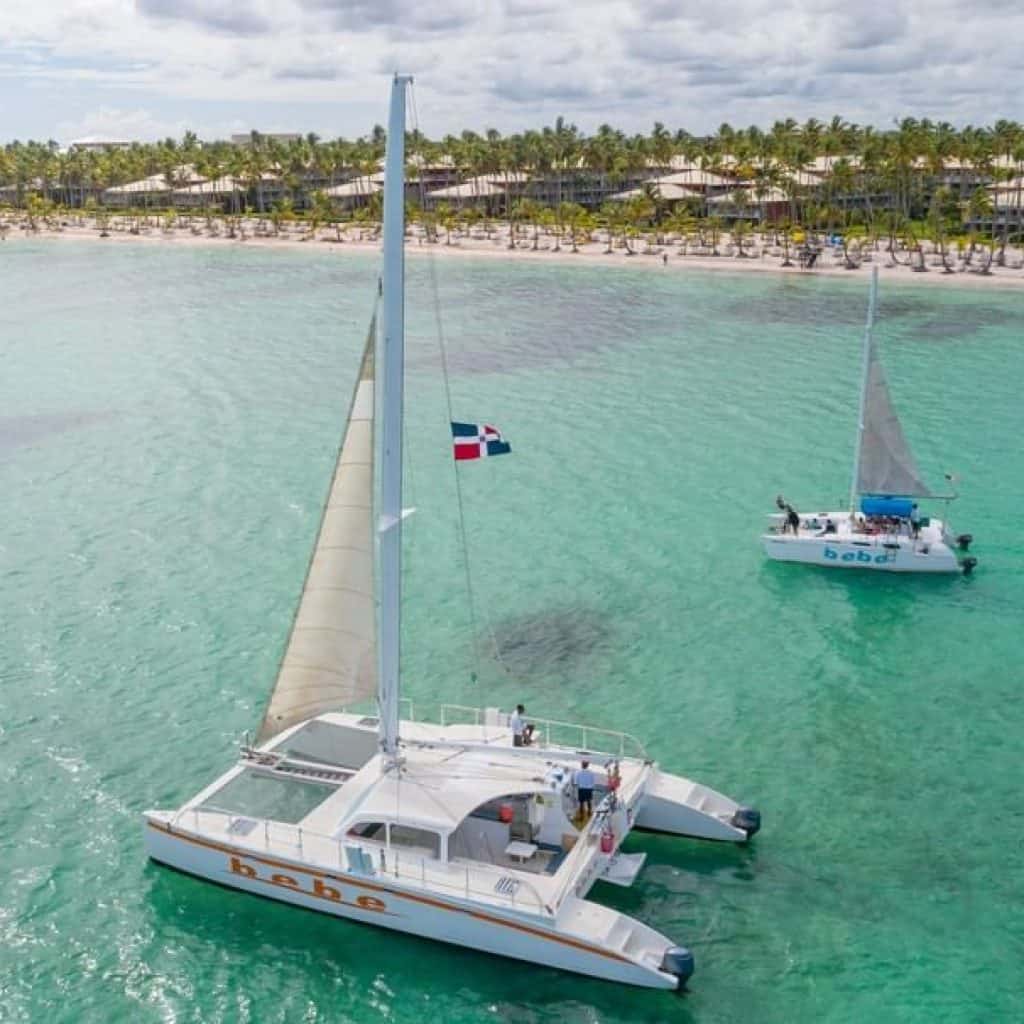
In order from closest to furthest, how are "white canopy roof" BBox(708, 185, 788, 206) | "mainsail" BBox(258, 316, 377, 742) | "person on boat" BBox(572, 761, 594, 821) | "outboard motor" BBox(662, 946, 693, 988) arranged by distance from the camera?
"outboard motor" BBox(662, 946, 693, 988), "person on boat" BBox(572, 761, 594, 821), "mainsail" BBox(258, 316, 377, 742), "white canopy roof" BBox(708, 185, 788, 206)

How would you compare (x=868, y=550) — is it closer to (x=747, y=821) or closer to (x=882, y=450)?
(x=882, y=450)

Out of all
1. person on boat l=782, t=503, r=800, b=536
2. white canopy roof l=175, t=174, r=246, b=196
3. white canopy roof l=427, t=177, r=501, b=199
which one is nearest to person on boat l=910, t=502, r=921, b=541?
person on boat l=782, t=503, r=800, b=536

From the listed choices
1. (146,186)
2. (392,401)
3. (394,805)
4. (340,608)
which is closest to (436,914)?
(394,805)

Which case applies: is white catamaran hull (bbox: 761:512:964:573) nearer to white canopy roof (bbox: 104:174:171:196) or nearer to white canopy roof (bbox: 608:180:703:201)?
white canopy roof (bbox: 608:180:703:201)

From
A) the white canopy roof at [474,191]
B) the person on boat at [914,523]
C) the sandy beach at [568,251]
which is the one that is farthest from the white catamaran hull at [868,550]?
the white canopy roof at [474,191]

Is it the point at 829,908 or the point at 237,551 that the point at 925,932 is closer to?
the point at 829,908

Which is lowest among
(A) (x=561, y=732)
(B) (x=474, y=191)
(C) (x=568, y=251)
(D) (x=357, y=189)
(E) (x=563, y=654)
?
(A) (x=561, y=732)
